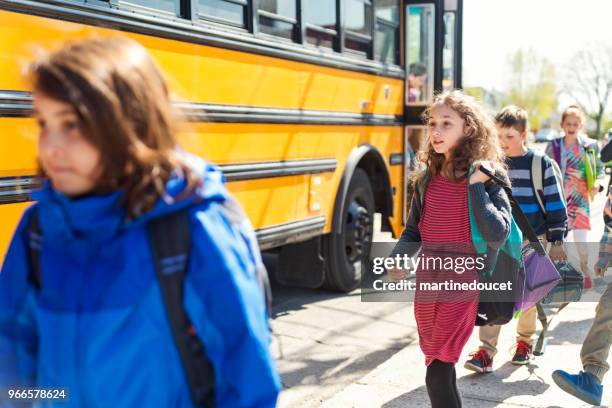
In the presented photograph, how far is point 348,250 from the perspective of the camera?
595 cm

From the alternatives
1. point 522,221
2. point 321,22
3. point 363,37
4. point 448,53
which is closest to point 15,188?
point 522,221

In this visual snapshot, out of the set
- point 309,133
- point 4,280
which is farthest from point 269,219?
point 4,280

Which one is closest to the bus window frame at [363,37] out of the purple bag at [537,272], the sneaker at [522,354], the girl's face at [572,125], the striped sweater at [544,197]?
the girl's face at [572,125]

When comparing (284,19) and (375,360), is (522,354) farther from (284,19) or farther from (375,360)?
(284,19)

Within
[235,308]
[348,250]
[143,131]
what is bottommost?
[348,250]

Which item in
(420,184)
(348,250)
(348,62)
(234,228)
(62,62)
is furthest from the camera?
(348,250)

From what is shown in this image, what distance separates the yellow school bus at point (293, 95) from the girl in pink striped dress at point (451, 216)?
933 mm

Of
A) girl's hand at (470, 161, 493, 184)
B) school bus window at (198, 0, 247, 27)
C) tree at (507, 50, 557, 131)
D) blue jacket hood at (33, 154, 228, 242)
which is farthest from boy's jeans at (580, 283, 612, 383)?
tree at (507, 50, 557, 131)

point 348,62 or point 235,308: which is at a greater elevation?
point 348,62

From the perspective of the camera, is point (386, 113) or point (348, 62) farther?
point (386, 113)

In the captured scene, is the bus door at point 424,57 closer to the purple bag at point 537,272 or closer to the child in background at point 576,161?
the child in background at point 576,161

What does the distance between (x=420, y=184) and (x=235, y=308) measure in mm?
1798

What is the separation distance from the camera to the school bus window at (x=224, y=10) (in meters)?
4.04

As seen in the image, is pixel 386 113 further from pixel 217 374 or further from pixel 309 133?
pixel 217 374
